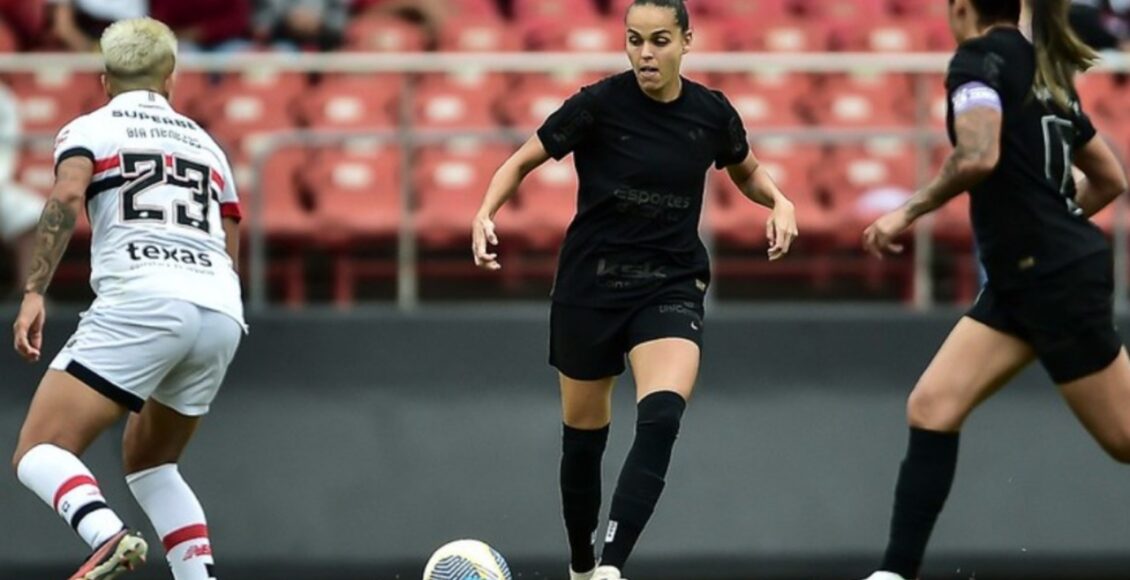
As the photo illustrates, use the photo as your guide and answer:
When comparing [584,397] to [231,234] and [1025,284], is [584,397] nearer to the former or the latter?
[231,234]

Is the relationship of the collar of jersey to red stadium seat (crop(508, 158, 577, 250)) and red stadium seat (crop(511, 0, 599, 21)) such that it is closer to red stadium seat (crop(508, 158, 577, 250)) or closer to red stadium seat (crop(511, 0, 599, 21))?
red stadium seat (crop(508, 158, 577, 250))

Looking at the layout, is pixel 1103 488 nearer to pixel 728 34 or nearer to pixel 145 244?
pixel 728 34

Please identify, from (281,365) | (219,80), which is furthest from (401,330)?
(219,80)

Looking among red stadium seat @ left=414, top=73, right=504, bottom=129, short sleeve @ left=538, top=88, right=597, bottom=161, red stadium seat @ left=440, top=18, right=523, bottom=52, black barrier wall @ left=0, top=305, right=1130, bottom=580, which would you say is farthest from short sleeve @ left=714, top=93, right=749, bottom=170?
red stadium seat @ left=440, top=18, right=523, bottom=52

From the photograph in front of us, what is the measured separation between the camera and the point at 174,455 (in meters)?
8.16

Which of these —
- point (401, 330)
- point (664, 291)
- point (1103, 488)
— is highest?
point (664, 291)

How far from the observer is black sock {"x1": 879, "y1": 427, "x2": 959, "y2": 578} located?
23.8 ft

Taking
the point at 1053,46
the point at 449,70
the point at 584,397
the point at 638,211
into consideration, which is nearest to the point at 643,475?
the point at 584,397

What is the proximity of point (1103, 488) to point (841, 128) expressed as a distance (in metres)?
2.35

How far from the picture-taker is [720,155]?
8.30 metres

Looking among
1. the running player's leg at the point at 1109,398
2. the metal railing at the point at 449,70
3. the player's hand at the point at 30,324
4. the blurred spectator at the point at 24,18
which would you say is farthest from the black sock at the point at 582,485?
the blurred spectator at the point at 24,18

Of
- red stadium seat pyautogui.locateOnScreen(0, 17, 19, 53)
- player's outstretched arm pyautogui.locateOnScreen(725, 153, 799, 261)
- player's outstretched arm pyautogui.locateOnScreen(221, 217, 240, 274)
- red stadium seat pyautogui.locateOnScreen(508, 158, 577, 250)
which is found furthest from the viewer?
red stadium seat pyautogui.locateOnScreen(0, 17, 19, 53)

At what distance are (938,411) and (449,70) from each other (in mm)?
4922

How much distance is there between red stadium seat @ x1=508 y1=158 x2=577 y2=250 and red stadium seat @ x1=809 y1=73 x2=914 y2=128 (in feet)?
5.10
